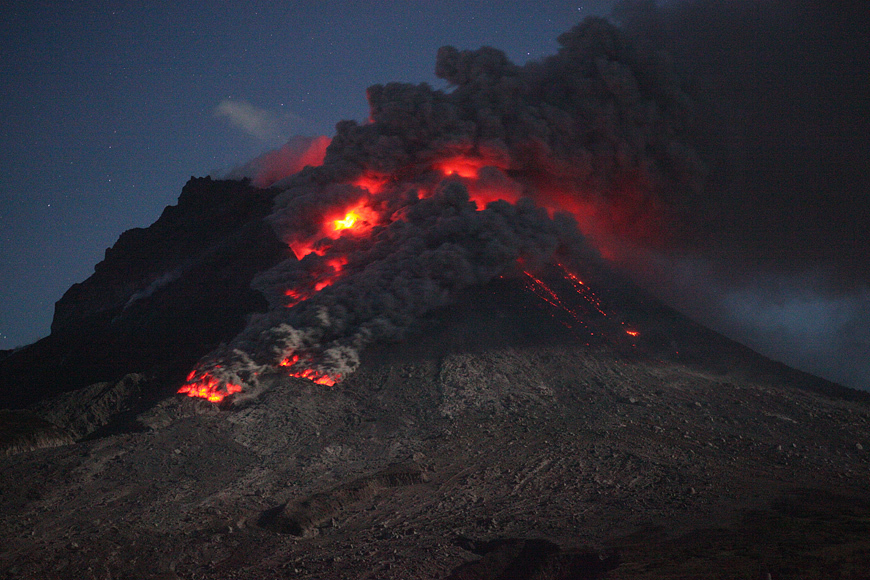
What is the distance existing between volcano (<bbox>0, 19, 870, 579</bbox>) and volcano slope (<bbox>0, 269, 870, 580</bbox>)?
8 centimetres

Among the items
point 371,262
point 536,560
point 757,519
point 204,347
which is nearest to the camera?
point 536,560

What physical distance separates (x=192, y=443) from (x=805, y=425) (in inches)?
733

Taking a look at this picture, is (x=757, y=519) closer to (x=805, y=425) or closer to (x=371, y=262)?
(x=805, y=425)

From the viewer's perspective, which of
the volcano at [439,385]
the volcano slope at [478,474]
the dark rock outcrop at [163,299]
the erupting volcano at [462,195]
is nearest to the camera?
the volcano slope at [478,474]

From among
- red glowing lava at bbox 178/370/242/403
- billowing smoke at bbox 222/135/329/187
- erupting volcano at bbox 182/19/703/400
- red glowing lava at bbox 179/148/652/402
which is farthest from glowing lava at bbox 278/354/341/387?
billowing smoke at bbox 222/135/329/187

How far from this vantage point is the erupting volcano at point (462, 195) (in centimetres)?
2419

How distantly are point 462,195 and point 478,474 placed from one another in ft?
53.9

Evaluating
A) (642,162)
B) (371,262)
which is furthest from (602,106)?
(371,262)

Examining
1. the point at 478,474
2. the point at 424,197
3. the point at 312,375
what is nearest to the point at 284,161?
the point at 424,197

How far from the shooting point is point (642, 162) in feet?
112

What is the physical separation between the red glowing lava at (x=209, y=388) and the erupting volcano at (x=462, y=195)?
0.08 meters

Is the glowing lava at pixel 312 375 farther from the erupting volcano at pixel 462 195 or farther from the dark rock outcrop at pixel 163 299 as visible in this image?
the dark rock outcrop at pixel 163 299

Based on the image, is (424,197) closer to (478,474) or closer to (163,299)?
(163,299)

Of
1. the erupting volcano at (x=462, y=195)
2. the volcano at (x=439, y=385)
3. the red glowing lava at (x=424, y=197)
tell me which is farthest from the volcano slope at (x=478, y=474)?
the red glowing lava at (x=424, y=197)
